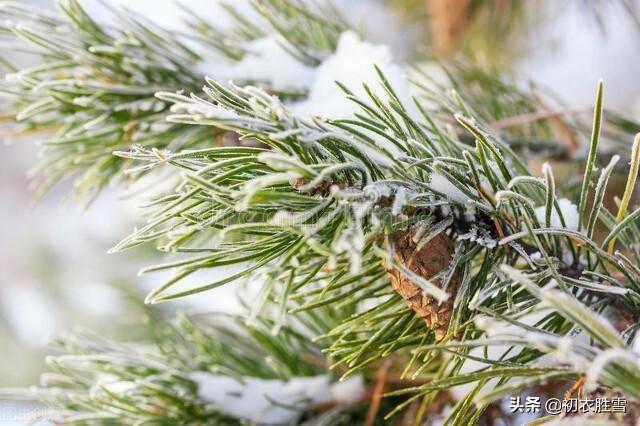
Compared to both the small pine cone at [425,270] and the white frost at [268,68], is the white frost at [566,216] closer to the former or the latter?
the small pine cone at [425,270]

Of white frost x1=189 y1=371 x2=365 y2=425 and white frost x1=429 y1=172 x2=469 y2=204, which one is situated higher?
white frost x1=429 y1=172 x2=469 y2=204

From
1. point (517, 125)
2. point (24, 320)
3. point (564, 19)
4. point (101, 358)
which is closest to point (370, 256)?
point (101, 358)

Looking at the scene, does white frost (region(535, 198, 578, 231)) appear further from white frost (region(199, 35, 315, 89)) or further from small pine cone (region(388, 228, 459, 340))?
white frost (region(199, 35, 315, 89))

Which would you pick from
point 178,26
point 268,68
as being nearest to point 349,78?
point 268,68

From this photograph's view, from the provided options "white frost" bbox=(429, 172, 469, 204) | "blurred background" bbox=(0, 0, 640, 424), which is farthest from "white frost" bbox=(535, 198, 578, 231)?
"blurred background" bbox=(0, 0, 640, 424)

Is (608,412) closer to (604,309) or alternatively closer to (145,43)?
(604,309)

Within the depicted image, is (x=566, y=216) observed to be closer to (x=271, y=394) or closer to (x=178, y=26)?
(x=271, y=394)
